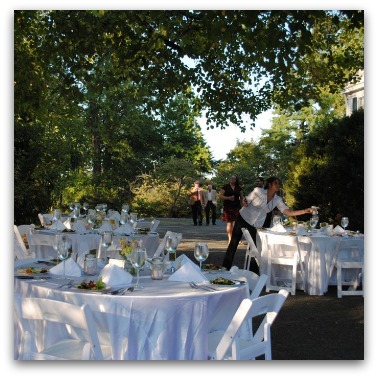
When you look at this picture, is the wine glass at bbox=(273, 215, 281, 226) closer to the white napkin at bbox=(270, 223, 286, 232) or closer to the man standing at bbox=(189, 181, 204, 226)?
the white napkin at bbox=(270, 223, 286, 232)

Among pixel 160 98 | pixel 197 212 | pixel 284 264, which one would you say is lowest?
pixel 284 264

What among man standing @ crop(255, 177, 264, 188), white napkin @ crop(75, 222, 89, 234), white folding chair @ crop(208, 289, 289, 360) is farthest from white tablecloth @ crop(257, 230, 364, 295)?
white folding chair @ crop(208, 289, 289, 360)

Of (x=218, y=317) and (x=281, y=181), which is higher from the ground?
(x=281, y=181)

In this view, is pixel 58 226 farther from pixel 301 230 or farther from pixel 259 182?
pixel 301 230

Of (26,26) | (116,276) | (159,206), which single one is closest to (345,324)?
(159,206)

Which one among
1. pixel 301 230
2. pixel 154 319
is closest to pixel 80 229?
pixel 301 230

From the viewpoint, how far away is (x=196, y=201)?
618cm

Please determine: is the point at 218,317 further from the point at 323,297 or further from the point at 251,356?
the point at 323,297

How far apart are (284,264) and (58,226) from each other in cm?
275

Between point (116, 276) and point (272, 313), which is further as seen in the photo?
point (116, 276)
